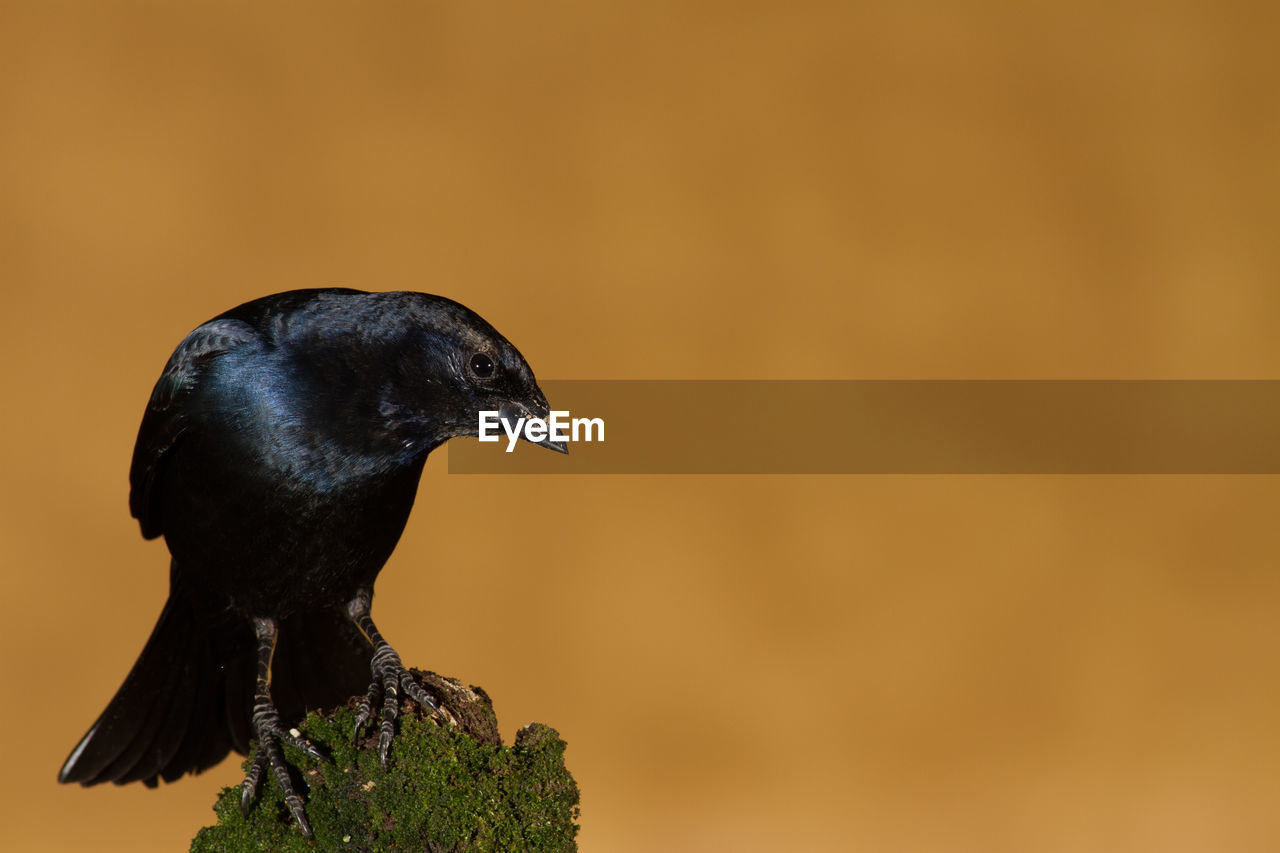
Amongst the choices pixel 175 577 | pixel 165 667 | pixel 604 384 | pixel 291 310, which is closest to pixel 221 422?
pixel 291 310

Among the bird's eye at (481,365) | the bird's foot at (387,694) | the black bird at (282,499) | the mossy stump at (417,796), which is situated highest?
the bird's eye at (481,365)

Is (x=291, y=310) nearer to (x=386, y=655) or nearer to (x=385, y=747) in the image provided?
(x=386, y=655)

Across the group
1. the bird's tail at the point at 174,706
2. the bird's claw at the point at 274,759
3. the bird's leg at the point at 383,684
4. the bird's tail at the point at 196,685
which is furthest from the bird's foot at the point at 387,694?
the bird's tail at the point at 174,706

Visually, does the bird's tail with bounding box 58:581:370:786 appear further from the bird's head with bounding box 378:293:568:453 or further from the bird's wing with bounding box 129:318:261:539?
the bird's head with bounding box 378:293:568:453

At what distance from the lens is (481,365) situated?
2418 mm

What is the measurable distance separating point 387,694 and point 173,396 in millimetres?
800

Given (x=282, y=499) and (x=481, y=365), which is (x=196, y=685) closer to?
(x=282, y=499)

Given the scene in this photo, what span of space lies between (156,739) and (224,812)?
1.92ft

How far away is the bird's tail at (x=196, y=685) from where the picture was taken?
9.59ft

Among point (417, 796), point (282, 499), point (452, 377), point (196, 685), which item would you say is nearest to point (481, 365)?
point (452, 377)

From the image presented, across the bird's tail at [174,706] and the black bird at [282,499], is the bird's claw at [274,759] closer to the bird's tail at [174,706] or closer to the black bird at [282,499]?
the black bird at [282,499]

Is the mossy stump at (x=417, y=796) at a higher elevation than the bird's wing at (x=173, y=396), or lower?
lower

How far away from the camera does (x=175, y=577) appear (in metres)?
2.93

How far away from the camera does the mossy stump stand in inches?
91.4
